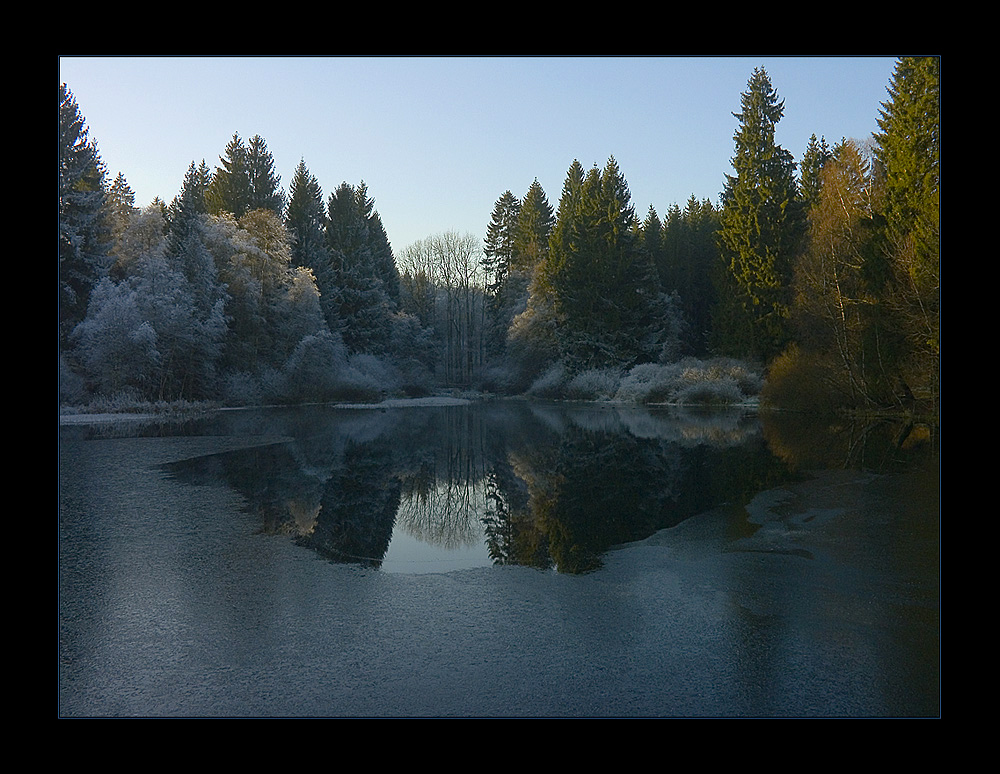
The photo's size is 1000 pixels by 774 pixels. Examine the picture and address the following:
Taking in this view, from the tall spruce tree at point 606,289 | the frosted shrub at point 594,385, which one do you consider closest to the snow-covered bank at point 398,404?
the frosted shrub at point 594,385

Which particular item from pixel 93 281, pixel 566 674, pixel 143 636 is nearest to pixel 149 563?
pixel 143 636

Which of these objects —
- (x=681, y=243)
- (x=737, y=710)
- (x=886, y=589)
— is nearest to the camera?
(x=737, y=710)

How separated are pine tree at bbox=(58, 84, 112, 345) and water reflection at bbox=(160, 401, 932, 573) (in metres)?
15.2

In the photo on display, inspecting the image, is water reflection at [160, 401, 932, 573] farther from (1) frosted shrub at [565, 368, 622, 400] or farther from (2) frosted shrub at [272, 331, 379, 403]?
(1) frosted shrub at [565, 368, 622, 400]

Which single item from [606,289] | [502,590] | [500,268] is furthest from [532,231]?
[502,590]

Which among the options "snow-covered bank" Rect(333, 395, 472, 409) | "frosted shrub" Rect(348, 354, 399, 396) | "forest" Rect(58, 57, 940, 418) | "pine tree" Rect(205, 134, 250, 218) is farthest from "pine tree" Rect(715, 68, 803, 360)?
"pine tree" Rect(205, 134, 250, 218)

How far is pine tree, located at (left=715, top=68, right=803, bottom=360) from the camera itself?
38.4 meters

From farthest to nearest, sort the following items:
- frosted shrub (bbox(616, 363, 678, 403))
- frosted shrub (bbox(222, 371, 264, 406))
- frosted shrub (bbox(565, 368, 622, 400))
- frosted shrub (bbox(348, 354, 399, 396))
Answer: frosted shrub (bbox(565, 368, 622, 400)) < frosted shrub (bbox(348, 354, 399, 396)) < frosted shrub (bbox(616, 363, 678, 403)) < frosted shrub (bbox(222, 371, 264, 406))

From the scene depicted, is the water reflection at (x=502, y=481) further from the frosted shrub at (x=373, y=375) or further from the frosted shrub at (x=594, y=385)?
the frosted shrub at (x=594, y=385)

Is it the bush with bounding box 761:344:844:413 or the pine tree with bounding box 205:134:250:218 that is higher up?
the pine tree with bounding box 205:134:250:218

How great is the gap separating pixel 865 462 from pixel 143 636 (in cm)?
1271

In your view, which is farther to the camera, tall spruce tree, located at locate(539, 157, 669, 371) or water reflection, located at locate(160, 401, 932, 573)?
tall spruce tree, located at locate(539, 157, 669, 371)

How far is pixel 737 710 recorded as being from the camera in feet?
12.0
